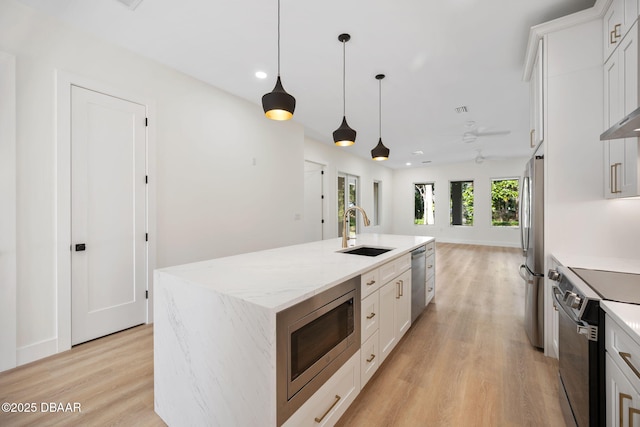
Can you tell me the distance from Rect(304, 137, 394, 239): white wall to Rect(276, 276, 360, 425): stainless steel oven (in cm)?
478

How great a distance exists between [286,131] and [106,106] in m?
2.60

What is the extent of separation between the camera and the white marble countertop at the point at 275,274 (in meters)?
1.18

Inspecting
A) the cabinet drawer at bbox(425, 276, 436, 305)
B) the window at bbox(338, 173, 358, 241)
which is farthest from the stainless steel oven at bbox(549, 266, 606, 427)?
the window at bbox(338, 173, 358, 241)

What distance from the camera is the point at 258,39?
2.51 metres

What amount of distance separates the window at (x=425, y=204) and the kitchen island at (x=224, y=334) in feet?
28.5

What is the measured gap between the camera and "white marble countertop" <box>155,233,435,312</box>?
46.5 inches

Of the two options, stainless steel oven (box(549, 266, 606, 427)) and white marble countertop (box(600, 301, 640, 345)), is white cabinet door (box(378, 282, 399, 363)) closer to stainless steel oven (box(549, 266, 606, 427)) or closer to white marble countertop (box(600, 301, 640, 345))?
stainless steel oven (box(549, 266, 606, 427))

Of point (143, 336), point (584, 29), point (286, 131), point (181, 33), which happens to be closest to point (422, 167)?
point (286, 131)

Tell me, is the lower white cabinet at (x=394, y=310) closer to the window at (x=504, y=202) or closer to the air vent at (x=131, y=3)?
the air vent at (x=131, y=3)

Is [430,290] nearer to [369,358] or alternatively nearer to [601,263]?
[601,263]

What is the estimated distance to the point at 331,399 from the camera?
1389mm

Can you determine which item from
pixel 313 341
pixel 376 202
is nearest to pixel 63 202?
pixel 313 341

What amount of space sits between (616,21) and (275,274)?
2.75 metres

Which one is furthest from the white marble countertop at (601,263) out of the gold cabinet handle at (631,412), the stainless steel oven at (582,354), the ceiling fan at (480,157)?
the ceiling fan at (480,157)
